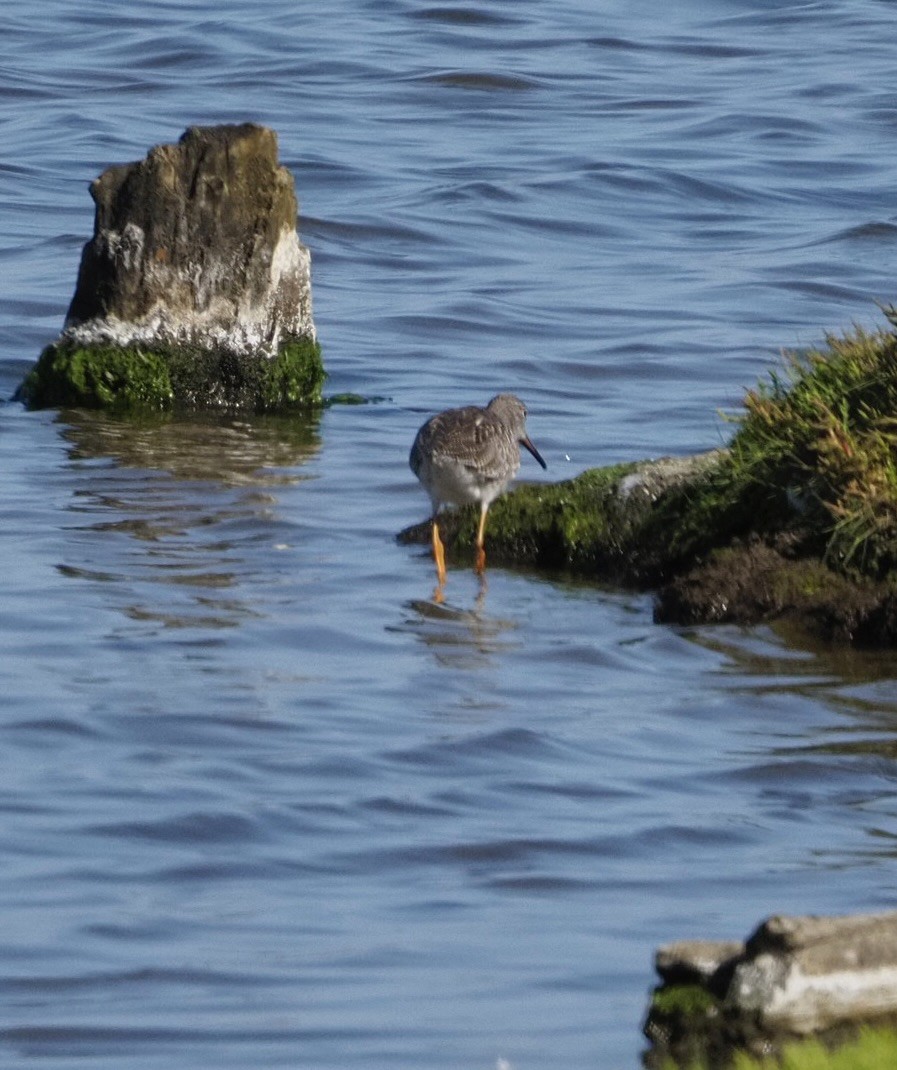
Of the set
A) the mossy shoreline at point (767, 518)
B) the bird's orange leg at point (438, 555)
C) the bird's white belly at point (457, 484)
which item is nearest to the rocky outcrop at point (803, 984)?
the mossy shoreline at point (767, 518)

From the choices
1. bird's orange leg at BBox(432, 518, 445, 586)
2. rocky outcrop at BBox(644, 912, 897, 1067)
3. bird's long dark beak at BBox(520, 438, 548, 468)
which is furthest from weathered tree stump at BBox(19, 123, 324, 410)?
rocky outcrop at BBox(644, 912, 897, 1067)

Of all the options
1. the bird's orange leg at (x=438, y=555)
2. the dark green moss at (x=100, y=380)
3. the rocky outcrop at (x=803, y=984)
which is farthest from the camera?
the dark green moss at (x=100, y=380)

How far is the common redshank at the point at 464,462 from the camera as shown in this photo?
10.3 meters

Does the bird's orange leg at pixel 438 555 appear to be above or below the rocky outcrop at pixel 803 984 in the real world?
below

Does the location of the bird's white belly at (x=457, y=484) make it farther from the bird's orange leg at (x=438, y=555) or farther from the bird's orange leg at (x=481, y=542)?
the bird's orange leg at (x=438, y=555)

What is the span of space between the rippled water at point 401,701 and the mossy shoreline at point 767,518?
0.74ft

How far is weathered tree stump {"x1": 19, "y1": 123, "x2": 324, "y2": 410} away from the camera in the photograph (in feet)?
43.5

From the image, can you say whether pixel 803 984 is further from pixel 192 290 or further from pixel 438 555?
pixel 192 290

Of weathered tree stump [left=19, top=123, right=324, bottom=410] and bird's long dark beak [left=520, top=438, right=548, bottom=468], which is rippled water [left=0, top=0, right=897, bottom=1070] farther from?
bird's long dark beak [left=520, top=438, right=548, bottom=468]

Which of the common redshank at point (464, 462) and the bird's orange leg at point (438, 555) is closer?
the bird's orange leg at point (438, 555)

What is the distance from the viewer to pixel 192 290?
13539mm

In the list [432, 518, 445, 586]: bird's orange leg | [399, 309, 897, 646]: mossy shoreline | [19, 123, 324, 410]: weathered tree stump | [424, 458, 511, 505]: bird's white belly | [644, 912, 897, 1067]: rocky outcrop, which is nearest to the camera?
[644, 912, 897, 1067]: rocky outcrop

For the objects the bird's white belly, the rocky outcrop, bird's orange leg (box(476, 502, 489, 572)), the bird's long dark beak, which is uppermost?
the rocky outcrop

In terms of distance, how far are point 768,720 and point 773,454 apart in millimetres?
1909
